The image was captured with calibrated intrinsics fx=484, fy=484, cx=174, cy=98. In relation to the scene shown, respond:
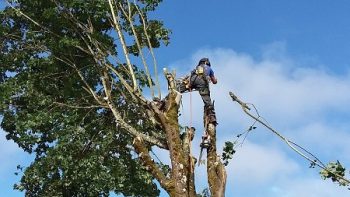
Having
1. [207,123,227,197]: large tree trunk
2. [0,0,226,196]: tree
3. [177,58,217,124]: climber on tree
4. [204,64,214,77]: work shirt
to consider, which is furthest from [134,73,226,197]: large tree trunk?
[0,0,226,196]: tree

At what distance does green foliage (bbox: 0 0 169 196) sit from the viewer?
17750 mm

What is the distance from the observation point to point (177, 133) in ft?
34.2

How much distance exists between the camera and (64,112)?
18.5m

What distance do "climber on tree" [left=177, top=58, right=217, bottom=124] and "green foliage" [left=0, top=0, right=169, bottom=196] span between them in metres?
5.86

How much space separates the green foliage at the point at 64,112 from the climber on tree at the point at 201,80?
5.86 metres

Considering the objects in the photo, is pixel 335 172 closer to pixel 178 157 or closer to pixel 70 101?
pixel 178 157

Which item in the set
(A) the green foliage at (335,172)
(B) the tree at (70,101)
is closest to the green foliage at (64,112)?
(B) the tree at (70,101)

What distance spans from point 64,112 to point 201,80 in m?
8.45

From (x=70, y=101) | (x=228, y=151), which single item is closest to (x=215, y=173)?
(x=228, y=151)

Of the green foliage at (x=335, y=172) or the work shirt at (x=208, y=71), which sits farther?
the work shirt at (x=208, y=71)

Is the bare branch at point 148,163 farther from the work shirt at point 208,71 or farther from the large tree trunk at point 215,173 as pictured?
the work shirt at point 208,71

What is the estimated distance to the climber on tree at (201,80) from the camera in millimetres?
11578

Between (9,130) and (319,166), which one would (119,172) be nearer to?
(9,130)

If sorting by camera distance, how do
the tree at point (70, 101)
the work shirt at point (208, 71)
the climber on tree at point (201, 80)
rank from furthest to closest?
the tree at point (70, 101) < the work shirt at point (208, 71) < the climber on tree at point (201, 80)
